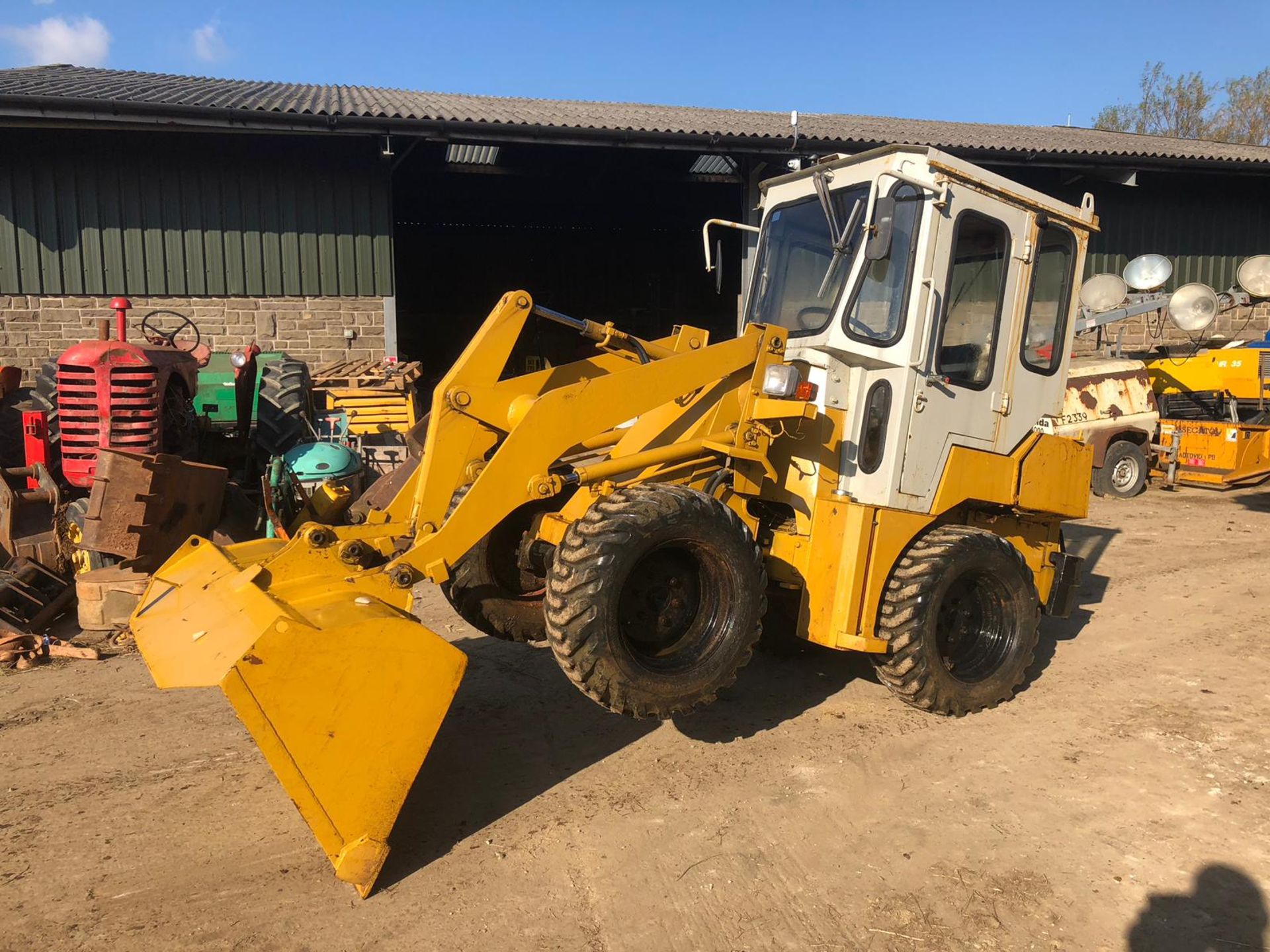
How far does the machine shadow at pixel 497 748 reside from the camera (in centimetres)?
358

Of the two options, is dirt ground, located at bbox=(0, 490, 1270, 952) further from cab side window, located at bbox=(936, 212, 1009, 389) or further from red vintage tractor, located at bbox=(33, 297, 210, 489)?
red vintage tractor, located at bbox=(33, 297, 210, 489)

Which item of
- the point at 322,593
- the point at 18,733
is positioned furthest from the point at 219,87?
the point at 322,593

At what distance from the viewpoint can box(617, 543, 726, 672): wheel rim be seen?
3.78m

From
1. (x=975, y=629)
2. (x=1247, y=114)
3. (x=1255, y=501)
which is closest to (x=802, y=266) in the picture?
(x=975, y=629)

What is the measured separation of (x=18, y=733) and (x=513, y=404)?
306cm

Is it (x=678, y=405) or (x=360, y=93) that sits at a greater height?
(x=360, y=93)

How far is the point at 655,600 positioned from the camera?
3.86m

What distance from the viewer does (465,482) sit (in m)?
4.01

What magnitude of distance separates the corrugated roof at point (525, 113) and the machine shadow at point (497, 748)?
831 centimetres

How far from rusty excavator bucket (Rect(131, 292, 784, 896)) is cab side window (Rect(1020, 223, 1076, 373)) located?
1.65 metres

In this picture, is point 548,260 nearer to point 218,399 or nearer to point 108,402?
point 218,399

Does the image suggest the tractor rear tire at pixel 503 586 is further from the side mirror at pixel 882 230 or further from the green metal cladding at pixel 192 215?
the green metal cladding at pixel 192 215

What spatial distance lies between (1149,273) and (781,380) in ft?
36.9

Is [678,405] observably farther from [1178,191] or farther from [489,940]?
[1178,191]
